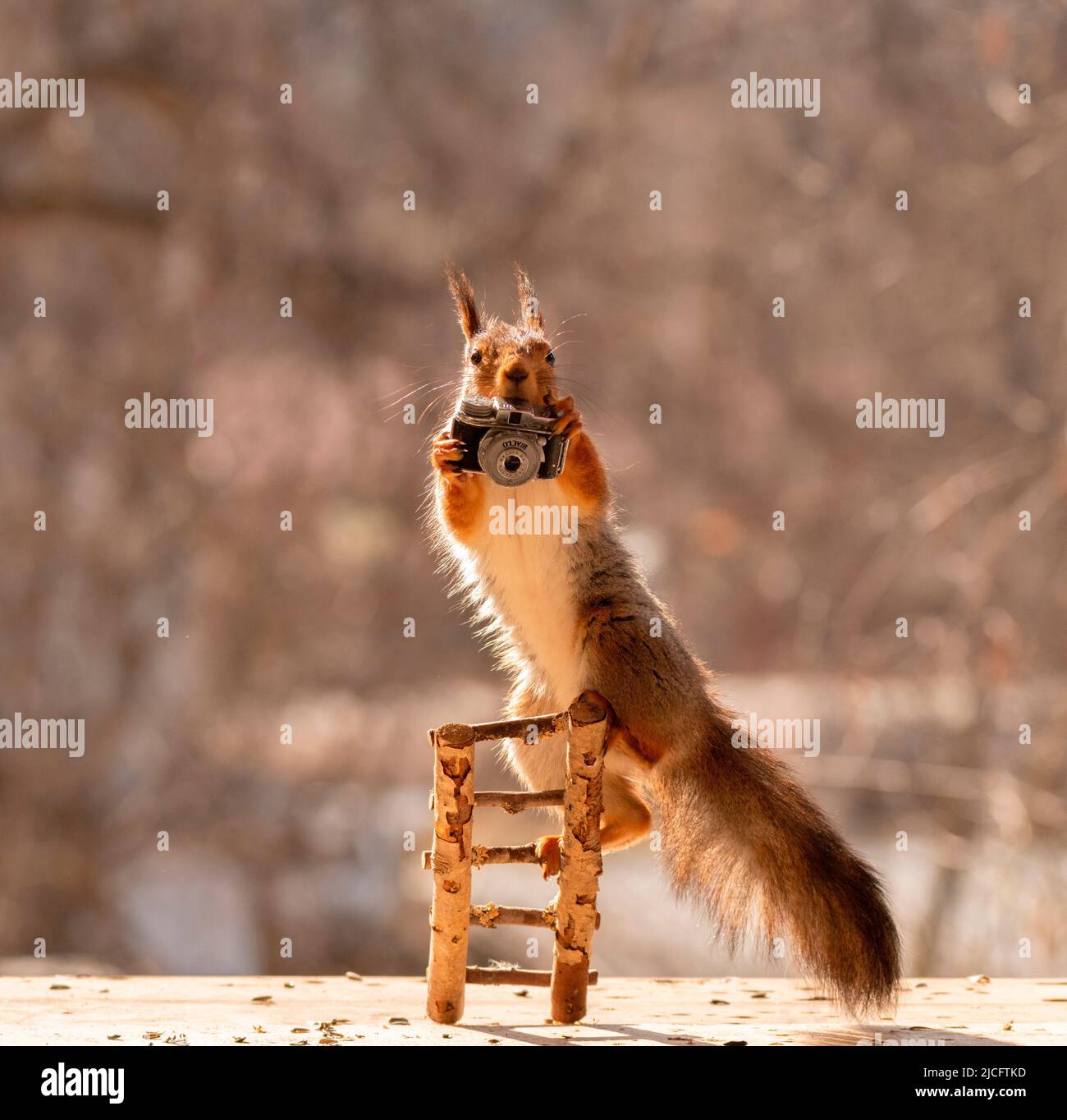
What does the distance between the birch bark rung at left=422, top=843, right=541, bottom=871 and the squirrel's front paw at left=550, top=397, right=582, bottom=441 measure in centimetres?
82

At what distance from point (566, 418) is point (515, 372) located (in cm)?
16

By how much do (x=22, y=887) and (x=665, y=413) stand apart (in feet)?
14.1

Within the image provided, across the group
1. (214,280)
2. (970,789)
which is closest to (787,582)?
(970,789)

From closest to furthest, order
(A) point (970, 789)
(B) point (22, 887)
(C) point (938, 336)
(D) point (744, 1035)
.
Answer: (D) point (744, 1035) → (A) point (970, 789) → (B) point (22, 887) → (C) point (938, 336)

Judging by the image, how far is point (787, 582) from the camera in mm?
8117

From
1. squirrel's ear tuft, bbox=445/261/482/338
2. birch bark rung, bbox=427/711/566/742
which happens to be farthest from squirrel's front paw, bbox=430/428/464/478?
birch bark rung, bbox=427/711/566/742

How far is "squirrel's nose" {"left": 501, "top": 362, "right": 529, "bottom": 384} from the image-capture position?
9.14ft

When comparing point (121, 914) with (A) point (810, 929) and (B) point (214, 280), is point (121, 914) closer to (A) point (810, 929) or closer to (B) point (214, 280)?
(B) point (214, 280)

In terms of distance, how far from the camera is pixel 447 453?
273cm

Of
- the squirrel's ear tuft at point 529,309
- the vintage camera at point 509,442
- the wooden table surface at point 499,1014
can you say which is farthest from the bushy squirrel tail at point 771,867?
the squirrel's ear tuft at point 529,309

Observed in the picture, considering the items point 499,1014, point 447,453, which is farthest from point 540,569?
point 499,1014

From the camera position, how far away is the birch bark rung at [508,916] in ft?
9.15

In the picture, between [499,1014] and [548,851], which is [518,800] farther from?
[499,1014]

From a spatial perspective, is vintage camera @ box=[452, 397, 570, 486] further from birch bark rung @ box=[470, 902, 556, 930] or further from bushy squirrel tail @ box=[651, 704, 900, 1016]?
birch bark rung @ box=[470, 902, 556, 930]
